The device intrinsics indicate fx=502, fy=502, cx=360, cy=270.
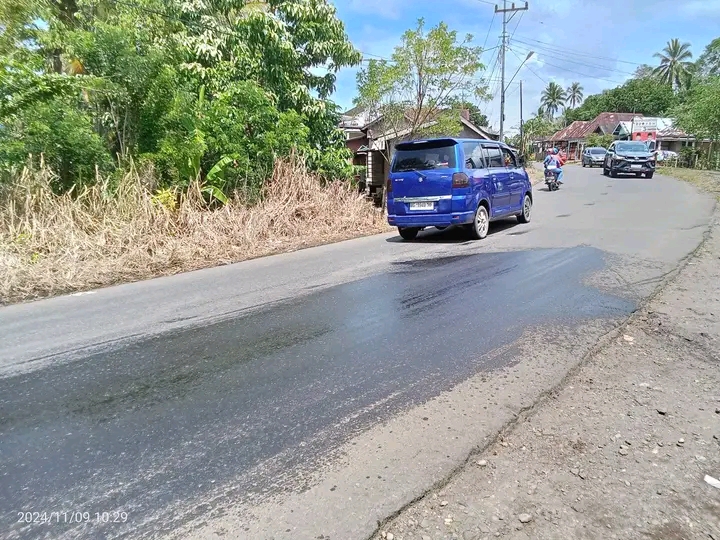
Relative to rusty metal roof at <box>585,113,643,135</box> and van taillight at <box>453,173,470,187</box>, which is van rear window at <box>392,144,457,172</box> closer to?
van taillight at <box>453,173,470,187</box>

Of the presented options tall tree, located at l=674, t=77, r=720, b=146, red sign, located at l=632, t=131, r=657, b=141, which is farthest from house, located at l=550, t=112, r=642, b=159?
tall tree, located at l=674, t=77, r=720, b=146

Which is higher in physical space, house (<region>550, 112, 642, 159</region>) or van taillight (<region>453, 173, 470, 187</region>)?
A: house (<region>550, 112, 642, 159</region>)

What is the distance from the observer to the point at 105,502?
8.70 ft

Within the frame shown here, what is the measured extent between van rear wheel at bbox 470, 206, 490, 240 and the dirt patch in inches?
251

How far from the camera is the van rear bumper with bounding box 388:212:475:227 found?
1019 cm

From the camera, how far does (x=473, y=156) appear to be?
34.3 feet

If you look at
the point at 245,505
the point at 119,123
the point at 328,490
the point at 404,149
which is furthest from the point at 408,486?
the point at 119,123

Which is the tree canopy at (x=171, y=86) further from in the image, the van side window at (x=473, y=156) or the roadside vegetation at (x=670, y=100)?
Result: the roadside vegetation at (x=670, y=100)

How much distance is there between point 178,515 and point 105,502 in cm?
44

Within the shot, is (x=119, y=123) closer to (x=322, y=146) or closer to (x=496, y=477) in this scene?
(x=322, y=146)

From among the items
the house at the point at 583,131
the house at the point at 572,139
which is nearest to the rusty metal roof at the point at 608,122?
the house at the point at 583,131

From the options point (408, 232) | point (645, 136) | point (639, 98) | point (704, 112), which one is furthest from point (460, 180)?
point (639, 98)

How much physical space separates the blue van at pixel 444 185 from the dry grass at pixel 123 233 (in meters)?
2.17

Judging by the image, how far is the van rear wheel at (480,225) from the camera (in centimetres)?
1055
